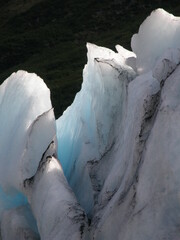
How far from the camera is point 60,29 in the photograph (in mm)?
52625

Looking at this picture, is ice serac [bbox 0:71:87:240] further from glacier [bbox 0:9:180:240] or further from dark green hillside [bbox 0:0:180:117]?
dark green hillside [bbox 0:0:180:117]

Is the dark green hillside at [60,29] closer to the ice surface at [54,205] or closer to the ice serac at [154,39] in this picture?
the ice serac at [154,39]

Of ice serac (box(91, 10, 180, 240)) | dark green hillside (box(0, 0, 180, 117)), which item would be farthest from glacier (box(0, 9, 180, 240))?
dark green hillside (box(0, 0, 180, 117))

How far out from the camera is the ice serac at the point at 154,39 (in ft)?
30.8

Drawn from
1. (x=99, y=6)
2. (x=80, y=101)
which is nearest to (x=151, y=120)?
(x=80, y=101)

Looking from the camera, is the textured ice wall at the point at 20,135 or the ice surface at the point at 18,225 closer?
the ice surface at the point at 18,225

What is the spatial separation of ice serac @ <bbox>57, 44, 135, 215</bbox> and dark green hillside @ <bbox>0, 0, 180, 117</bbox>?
24629 millimetres

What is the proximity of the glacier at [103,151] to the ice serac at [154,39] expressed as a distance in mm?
19

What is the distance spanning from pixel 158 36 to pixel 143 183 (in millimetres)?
4014

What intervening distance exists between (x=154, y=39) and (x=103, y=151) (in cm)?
209

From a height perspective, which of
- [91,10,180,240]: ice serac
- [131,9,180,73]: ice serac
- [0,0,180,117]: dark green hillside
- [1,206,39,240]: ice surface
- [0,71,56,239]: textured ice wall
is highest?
[91,10,180,240]: ice serac

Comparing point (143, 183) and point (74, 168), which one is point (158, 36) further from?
point (143, 183)

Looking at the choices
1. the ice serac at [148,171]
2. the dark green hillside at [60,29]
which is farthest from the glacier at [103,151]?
the dark green hillside at [60,29]

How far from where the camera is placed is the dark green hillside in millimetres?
41219
